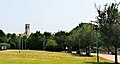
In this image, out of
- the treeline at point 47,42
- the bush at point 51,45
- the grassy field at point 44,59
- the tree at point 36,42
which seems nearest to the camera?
the grassy field at point 44,59

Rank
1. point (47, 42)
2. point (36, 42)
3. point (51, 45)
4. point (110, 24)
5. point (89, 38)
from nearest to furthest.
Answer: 1. point (110, 24)
2. point (89, 38)
3. point (51, 45)
4. point (47, 42)
5. point (36, 42)

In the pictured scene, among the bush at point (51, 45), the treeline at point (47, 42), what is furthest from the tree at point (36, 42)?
the bush at point (51, 45)

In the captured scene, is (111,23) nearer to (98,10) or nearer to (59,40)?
(98,10)

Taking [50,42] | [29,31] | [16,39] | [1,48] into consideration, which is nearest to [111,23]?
[50,42]

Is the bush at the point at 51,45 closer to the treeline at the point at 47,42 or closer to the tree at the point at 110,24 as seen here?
the treeline at the point at 47,42

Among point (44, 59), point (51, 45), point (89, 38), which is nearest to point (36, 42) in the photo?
point (51, 45)

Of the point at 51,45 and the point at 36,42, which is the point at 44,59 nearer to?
the point at 51,45

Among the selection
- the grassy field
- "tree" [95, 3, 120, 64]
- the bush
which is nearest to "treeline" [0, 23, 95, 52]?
the bush

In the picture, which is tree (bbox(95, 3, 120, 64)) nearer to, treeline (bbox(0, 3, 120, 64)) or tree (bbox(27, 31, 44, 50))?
treeline (bbox(0, 3, 120, 64))

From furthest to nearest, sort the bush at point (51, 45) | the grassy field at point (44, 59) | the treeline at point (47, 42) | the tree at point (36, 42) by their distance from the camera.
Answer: the tree at point (36, 42) → the bush at point (51, 45) → the treeline at point (47, 42) → the grassy field at point (44, 59)

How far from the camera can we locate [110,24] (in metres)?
38.8

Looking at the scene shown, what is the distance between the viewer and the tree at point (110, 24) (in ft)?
125

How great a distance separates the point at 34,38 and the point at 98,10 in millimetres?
78973

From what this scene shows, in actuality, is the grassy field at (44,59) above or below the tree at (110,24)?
below
